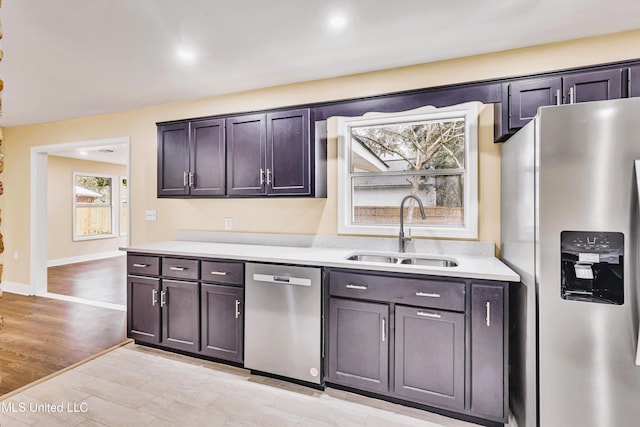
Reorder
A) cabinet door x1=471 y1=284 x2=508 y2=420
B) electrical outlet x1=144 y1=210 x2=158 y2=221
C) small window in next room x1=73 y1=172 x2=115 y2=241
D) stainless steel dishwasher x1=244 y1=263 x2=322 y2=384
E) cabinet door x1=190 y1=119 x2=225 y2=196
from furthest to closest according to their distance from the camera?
small window in next room x1=73 y1=172 x2=115 y2=241, electrical outlet x1=144 y1=210 x2=158 y2=221, cabinet door x1=190 y1=119 x2=225 y2=196, stainless steel dishwasher x1=244 y1=263 x2=322 y2=384, cabinet door x1=471 y1=284 x2=508 y2=420

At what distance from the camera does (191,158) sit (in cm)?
329

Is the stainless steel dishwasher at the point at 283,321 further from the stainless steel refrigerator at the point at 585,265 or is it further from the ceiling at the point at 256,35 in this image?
the ceiling at the point at 256,35

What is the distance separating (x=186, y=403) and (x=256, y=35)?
2625 millimetres

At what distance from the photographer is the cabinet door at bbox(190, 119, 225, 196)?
3.17 meters

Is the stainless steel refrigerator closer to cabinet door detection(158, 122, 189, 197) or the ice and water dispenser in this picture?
the ice and water dispenser

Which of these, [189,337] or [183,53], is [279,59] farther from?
[189,337]

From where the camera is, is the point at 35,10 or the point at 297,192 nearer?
the point at 35,10

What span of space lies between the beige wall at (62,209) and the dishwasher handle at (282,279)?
20.9 ft

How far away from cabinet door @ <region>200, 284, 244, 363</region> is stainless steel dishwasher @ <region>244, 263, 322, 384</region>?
3.3 inches

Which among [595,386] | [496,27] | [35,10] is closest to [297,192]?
[496,27]

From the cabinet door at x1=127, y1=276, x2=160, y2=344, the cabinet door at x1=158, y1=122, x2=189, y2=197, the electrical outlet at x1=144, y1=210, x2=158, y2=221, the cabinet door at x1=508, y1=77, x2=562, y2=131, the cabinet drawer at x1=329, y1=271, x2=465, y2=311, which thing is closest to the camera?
the cabinet drawer at x1=329, y1=271, x2=465, y2=311

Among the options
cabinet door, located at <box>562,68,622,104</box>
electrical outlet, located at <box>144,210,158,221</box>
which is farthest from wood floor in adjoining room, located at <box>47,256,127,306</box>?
cabinet door, located at <box>562,68,622,104</box>

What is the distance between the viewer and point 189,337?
112 inches

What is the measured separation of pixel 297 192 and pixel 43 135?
13.8ft
